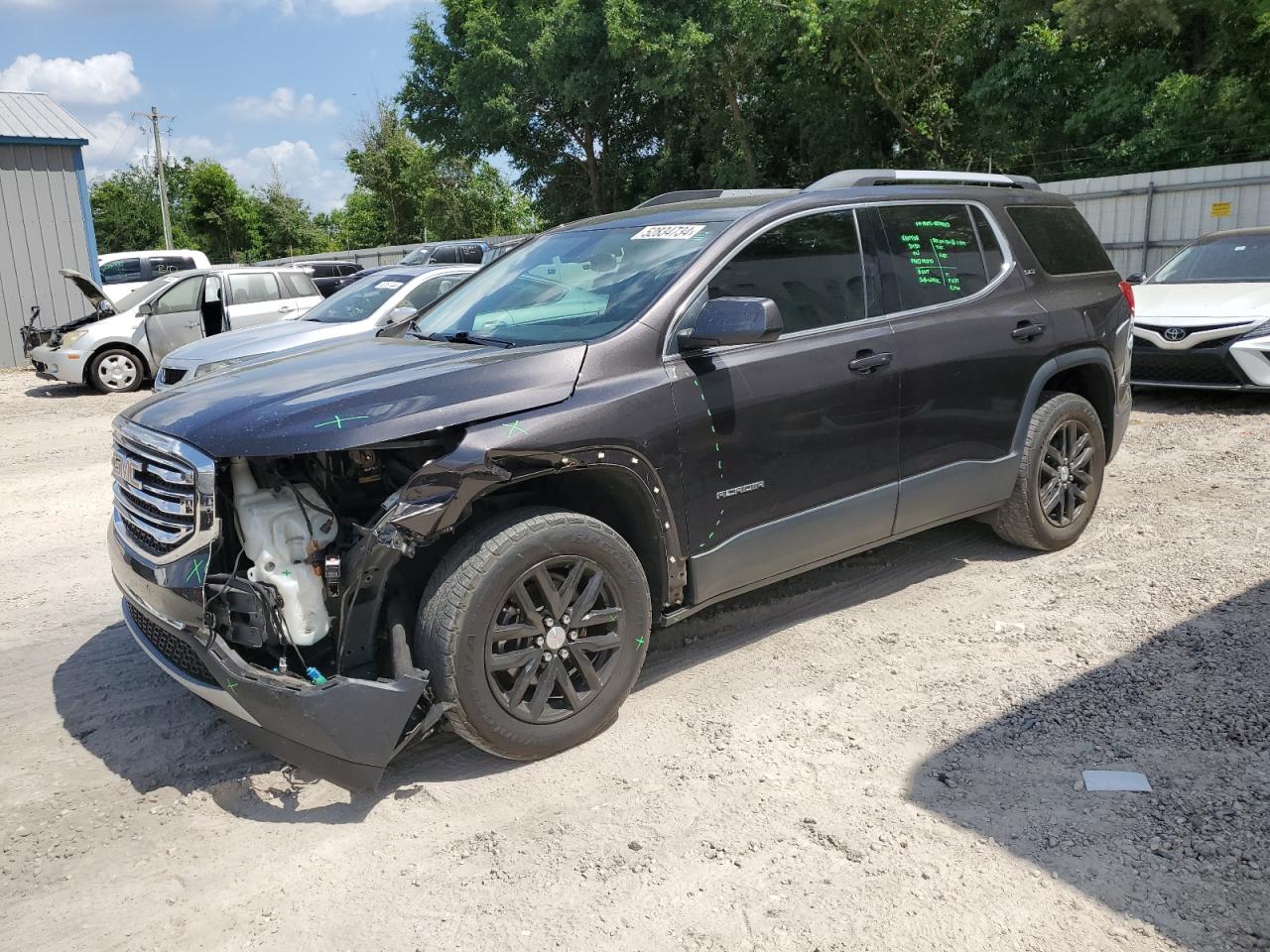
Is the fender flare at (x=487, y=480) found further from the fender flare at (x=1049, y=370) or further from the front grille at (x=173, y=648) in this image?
the fender flare at (x=1049, y=370)

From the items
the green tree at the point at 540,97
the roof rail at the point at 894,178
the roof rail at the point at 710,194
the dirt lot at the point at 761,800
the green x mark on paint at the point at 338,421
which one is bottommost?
the dirt lot at the point at 761,800

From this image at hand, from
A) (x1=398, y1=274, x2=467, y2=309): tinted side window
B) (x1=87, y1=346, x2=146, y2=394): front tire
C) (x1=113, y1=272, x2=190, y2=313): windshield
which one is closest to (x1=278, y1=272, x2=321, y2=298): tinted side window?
(x1=113, y1=272, x2=190, y2=313): windshield

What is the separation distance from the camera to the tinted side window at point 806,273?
4.10 metres

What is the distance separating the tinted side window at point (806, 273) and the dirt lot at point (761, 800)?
1.47 metres

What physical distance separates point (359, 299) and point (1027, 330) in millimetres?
7401

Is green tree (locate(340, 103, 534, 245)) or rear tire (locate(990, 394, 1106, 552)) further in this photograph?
green tree (locate(340, 103, 534, 245))

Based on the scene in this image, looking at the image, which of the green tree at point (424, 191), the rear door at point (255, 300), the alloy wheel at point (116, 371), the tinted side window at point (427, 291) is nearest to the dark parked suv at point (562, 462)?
the tinted side window at point (427, 291)

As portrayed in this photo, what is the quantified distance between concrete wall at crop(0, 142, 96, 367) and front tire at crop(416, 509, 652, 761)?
18.1m

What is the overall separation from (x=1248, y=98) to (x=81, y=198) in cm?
2151

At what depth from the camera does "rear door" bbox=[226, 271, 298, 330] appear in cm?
1416

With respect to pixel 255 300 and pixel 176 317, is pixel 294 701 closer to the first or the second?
pixel 255 300

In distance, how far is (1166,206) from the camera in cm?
1620

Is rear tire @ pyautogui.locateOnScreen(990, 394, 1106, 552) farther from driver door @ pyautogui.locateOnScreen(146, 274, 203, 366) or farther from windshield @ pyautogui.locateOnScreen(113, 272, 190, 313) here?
windshield @ pyautogui.locateOnScreen(113, 272, 190, 313)

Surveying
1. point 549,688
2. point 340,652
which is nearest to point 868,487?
point 549,688
